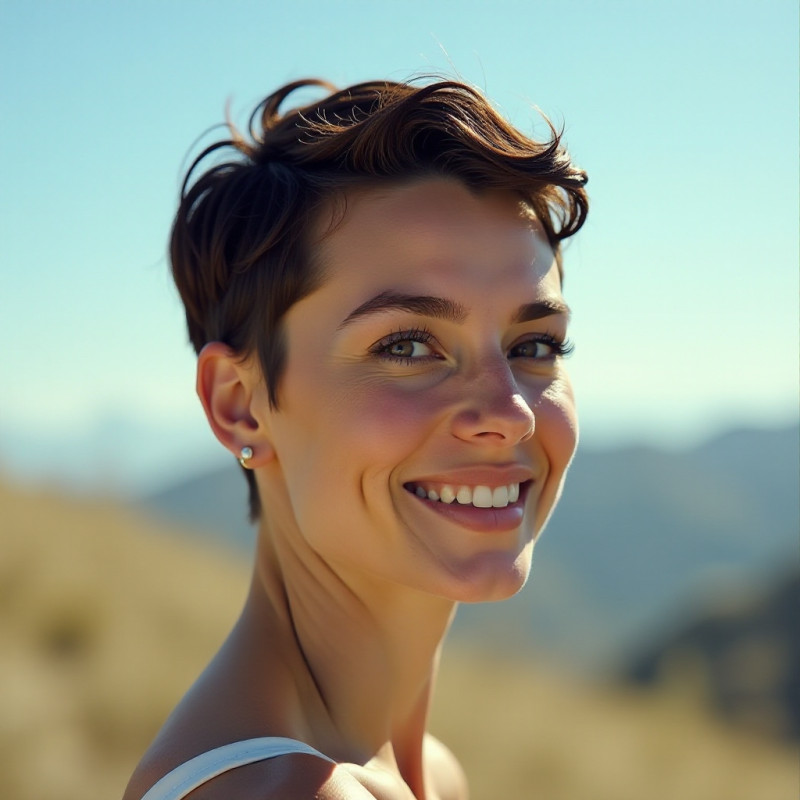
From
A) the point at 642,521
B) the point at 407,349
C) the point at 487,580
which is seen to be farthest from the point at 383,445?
the point at 642,521

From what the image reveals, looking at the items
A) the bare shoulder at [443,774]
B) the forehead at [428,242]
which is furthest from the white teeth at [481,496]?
the bare shoulder at [443,774]

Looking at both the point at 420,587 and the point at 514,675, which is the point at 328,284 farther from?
the point at 514,675

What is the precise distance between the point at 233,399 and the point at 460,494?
57 centimetres

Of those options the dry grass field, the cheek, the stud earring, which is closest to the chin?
the cheek


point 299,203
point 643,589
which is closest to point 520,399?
point 299,203

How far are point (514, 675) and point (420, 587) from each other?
1022cm

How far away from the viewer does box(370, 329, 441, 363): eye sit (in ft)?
6.25

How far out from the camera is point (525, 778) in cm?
902

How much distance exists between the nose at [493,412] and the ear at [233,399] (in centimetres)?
46

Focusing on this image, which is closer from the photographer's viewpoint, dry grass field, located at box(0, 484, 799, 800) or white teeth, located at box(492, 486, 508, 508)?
white teeth, located at box(492, 486, 508, 508)

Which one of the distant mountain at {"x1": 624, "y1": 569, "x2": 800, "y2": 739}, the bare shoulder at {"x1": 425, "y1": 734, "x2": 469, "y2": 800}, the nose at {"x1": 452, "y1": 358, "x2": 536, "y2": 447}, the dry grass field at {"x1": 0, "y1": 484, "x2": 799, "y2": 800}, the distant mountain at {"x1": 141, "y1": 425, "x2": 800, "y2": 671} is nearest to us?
the nose at {"x1": 452, "y1": 358, "x2": 536, "y2": 447}

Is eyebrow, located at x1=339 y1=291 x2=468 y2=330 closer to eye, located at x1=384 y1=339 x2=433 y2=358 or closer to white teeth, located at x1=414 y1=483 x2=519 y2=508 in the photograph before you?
eye, located at x1=384 y1=339 x2=433 y2=358

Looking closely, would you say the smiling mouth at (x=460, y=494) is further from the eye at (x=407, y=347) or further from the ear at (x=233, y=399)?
the ear at (x=233, y=399)

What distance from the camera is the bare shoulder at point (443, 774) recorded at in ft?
7.84
